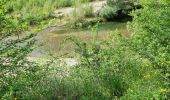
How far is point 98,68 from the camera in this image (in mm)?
6730

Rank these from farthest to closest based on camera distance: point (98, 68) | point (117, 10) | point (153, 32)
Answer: point (117, 10) < point (153, 32) < point (98, 68)

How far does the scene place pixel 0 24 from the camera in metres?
6.45

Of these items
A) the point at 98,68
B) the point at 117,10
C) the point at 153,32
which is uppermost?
the point at 153,32

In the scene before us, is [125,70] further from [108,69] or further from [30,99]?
[30,99]

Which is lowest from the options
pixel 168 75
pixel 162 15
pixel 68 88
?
pixel 68 88

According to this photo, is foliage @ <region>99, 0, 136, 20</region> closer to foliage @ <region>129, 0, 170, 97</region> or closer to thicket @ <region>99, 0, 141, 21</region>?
thicket @ <region>99, 0, 141, 21</region>

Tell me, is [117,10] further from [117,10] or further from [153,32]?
[153,32]

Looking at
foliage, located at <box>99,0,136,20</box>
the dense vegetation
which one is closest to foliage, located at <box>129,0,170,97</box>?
the dense vegetation

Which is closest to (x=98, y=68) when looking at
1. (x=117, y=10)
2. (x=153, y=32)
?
(x=153, y=32)

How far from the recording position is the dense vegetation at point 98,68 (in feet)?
19.7

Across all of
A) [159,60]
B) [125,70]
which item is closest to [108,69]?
[125,70]

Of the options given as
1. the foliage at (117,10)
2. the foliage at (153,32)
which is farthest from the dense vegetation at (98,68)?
the foliage at (117,10)

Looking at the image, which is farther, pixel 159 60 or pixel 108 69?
pixel 108 69

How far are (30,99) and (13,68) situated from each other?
0.56 meters
